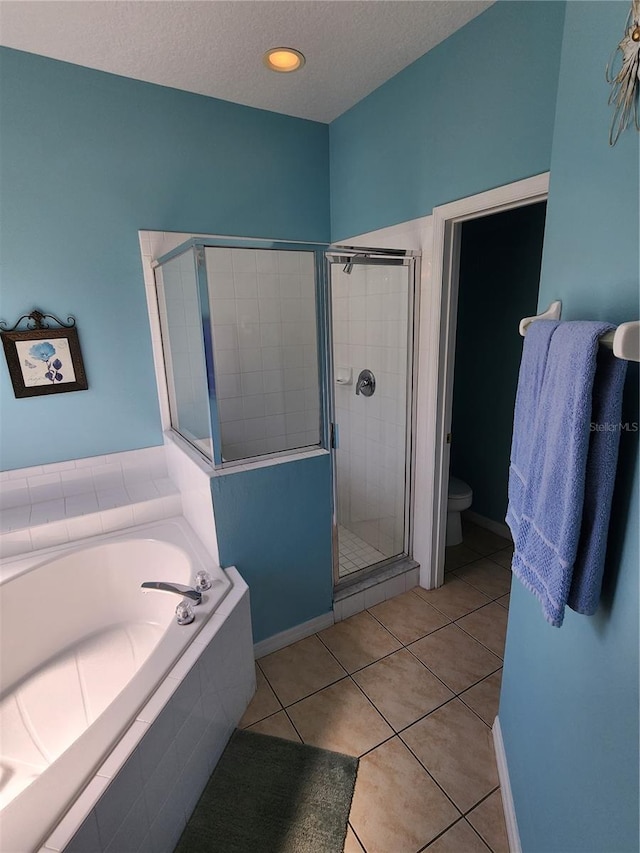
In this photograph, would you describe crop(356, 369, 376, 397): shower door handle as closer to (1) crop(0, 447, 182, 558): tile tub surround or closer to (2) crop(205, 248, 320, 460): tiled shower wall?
(2) crop(205, 248, 320, 460): tiled shower wall

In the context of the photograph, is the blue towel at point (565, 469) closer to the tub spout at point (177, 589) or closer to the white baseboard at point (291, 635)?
the tub spout at point (177, 589)

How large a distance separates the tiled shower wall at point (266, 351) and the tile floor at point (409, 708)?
104cm

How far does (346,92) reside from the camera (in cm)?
215

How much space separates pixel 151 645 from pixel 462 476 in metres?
2.40

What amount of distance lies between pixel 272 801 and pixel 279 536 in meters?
0.91

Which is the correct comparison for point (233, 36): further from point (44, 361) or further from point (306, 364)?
point (44, 361)

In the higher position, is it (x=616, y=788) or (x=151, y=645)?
(x=616, y=788)

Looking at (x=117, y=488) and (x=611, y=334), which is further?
(x=117, y=488)

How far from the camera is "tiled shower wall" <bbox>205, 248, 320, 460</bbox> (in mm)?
2152

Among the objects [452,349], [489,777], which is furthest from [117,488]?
[489,777]

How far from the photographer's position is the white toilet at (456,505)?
2730 millimetres

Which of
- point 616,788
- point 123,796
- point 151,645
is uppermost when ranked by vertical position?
point 616,788

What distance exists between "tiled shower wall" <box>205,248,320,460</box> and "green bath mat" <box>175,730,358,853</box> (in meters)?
1.20

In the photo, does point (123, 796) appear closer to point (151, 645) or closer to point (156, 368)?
point (151, 645)
